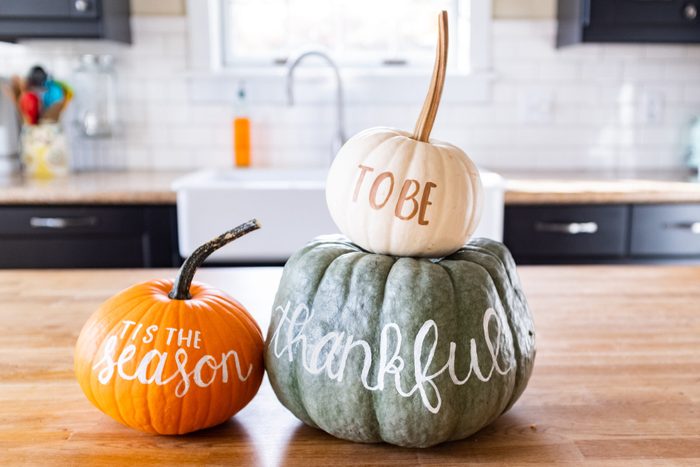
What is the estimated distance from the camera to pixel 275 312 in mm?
726

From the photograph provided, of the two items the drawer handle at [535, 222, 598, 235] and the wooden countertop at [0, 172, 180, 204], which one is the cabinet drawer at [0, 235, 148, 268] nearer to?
the wooden countertop at [0, 172, 180, 204]

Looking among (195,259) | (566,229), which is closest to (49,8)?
(566,229)

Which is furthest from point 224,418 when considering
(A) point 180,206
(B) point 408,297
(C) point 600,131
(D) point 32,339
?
(C) point 600,131

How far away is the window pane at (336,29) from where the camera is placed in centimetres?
310

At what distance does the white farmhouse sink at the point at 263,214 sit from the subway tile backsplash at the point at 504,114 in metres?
0.73

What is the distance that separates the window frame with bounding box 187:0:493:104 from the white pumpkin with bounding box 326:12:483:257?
233 centimetres

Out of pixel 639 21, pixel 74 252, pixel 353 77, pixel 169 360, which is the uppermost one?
pixel 639 21

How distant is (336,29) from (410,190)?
257 cm

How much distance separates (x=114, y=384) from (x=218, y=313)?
0.39ft

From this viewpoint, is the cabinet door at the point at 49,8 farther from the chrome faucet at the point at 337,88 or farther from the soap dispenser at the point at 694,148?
the soap dispenser at the point at 694,148

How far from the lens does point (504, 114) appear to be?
9.93ft

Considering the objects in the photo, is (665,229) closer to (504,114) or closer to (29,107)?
(504,114)

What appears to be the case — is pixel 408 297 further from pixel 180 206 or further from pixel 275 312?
pixel 180 206

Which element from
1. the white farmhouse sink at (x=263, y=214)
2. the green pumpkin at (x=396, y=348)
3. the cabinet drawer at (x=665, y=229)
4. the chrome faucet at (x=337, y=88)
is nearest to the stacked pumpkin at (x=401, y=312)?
the green pumpkin at (x=396, y=348)
